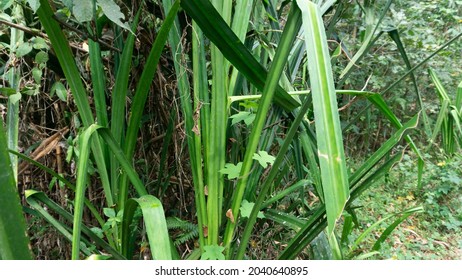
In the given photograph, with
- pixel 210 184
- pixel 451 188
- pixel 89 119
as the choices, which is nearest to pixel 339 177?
pixel 210 184

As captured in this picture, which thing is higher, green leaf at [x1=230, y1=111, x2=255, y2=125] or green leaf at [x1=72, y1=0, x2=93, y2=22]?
green leaf at [x1=72, y1=0, x2=93, y2=22]

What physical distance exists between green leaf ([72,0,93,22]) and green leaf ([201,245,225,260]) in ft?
1.28

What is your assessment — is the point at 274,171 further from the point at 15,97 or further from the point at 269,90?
the point at 15,97

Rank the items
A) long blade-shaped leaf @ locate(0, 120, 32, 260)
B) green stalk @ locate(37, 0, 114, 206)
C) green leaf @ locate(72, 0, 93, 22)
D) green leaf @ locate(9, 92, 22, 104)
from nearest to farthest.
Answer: long blade-shaped leaf @ locate(0, 120, 32, 260), green leaf @ locate(72, 0, 93, 22), green stalk @ locate(37, 0, 114, 206), green leaf @ locate(9, 92, 22, 104)

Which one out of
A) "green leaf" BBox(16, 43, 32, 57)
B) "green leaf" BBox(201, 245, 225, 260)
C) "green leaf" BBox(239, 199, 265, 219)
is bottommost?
"green leaf" BBox(201, 245, 225, 260)

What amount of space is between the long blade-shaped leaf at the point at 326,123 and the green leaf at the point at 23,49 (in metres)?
0.60

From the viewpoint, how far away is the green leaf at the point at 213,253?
25.2 inches

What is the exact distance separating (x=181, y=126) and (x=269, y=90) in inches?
16.6

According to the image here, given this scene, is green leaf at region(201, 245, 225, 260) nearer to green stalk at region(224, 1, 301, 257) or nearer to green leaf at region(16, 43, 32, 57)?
green stalk at region(224, 1, 301, 257)

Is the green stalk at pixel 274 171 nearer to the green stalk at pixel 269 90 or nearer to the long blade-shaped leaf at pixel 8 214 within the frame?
the green stalk at pixel 269 90

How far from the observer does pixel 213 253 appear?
64 cm

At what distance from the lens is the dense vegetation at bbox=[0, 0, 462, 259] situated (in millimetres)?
486

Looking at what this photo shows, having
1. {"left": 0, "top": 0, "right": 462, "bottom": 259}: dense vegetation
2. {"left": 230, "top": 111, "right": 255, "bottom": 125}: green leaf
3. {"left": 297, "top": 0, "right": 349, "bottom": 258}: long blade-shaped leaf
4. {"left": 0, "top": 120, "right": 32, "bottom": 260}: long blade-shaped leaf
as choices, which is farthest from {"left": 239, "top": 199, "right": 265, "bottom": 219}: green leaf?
{"left": 0, "top": 120, "right": 32, "bottom": 260}: long blade-shaped leaf
